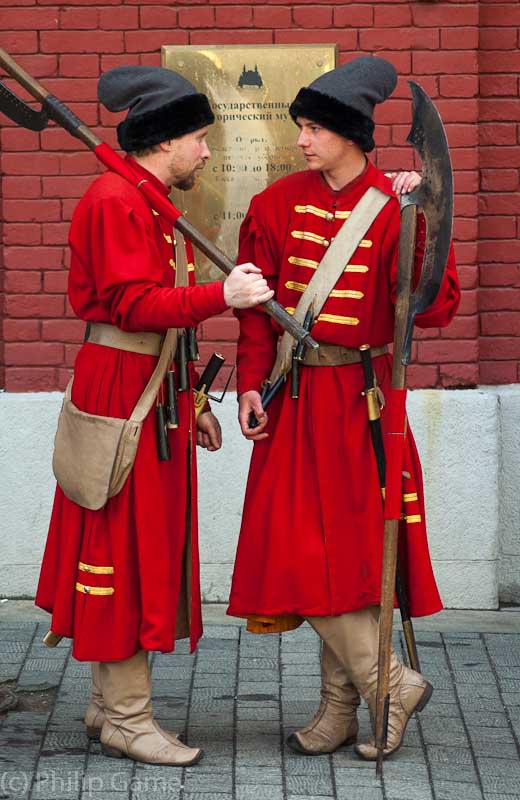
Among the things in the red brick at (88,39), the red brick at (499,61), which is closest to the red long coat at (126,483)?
the red brick at (88,39)

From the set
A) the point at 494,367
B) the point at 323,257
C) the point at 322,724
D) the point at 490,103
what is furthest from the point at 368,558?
the point at 490,103

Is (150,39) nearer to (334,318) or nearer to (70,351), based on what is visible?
→ (70,351)

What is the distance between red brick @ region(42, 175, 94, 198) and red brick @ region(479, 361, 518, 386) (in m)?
1.84

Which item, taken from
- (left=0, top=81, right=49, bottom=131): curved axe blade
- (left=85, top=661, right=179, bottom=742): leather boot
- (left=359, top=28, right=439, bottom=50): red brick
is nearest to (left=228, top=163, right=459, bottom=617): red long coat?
(left=85, top=661, right=179, bottom=742): leather boot

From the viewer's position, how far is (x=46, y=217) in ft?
19.9

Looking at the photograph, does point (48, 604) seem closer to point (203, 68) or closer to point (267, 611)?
point (267, 611)

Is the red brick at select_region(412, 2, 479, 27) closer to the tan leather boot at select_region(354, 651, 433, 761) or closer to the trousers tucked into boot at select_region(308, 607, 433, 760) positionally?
the trousers tucked into boot at select_region(308, 607, 433, 760)

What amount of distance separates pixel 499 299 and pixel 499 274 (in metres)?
0.11

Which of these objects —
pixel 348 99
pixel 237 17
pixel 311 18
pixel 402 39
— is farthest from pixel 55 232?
pixel 348 99

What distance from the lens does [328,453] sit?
4.34 metres

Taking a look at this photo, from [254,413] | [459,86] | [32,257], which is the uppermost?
[459,86]

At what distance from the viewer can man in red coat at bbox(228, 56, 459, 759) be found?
14.1 ft

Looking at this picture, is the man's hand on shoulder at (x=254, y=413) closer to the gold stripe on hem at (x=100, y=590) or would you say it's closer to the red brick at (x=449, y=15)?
the gold stripe on hem at (x=100, y=590)

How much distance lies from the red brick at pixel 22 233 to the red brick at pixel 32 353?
1.38 feet
